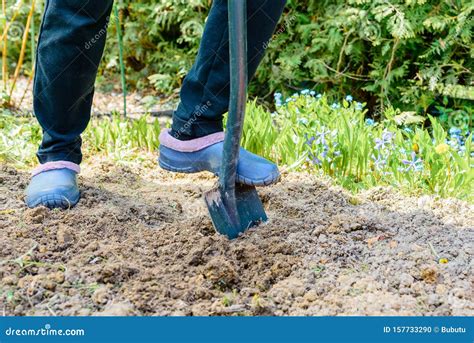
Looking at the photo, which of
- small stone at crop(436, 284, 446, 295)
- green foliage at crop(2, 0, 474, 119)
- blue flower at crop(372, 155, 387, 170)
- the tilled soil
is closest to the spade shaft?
the tilled soil

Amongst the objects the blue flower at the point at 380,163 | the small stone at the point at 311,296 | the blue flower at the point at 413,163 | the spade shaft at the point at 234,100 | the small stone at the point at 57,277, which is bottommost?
the blue flower at the point at 380,163

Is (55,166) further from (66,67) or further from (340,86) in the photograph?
(340,86)

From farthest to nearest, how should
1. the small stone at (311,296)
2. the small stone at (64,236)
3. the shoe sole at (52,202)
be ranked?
the shoe sole at (52,202), the small stone at (64,236), the small stone at (311,296)

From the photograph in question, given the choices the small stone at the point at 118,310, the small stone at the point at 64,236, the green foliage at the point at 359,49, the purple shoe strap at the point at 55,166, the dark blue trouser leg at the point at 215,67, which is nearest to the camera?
the small stone at the point at 118,310

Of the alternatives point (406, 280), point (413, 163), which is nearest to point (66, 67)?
point (406, 280)

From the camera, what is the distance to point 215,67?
2.27m

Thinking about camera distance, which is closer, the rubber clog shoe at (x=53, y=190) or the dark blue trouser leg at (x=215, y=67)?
the dark blue trouser leg at (x=215, y=67)

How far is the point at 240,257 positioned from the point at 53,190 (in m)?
0.72

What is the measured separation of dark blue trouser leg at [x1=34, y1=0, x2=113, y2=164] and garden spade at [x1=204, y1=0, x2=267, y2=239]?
49 centimetres

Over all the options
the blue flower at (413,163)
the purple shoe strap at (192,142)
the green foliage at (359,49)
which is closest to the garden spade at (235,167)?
the purple shoe strap at (192,142)

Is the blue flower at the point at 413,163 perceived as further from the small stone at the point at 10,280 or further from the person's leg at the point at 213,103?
the small stone at the point at 10,280

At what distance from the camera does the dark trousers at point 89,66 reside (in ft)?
7.16

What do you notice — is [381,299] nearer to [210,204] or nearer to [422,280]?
[422,280]

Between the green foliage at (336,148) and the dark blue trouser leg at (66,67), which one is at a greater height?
the dark blue trouser leg at (66,67)
